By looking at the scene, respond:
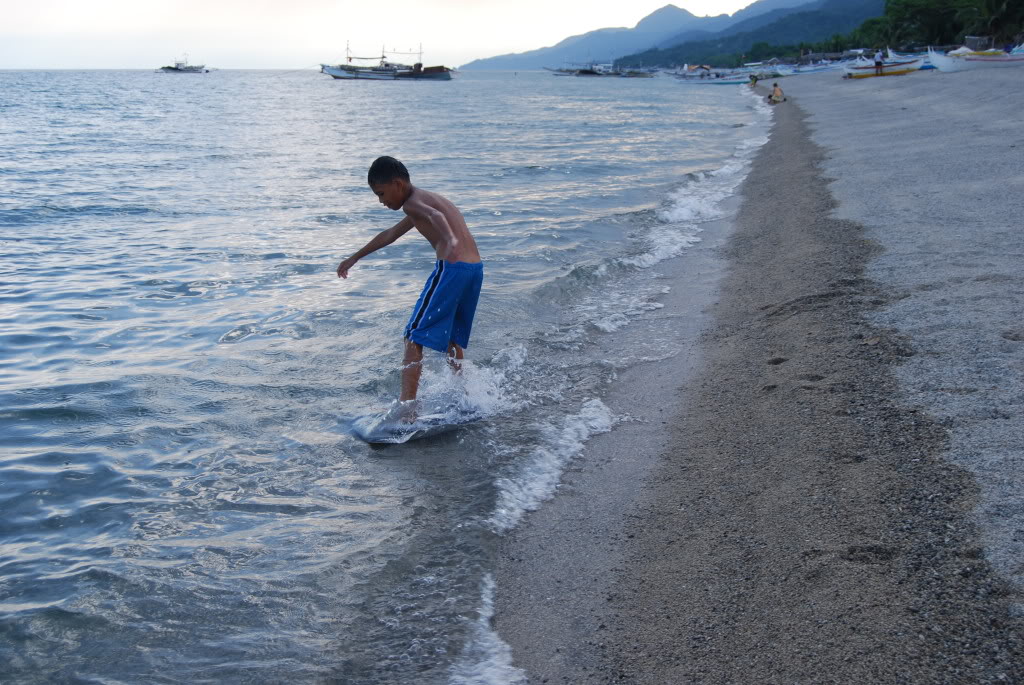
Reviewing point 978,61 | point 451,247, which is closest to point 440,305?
point 451,247

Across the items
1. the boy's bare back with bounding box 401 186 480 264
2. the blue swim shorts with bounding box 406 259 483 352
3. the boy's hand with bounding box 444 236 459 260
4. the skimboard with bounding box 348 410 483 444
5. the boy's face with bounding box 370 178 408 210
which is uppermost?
the boy's face with bounding box 370 178 408 210

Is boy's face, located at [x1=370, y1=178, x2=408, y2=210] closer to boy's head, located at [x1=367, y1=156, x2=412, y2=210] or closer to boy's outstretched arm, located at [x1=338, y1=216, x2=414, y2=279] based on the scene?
boy's head, located at [x1=367, y1=156, x2=412, y2=210]

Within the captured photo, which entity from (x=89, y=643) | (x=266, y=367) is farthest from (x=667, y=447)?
(x=266, y=367)

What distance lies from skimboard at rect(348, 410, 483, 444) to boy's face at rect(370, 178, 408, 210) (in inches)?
58.1

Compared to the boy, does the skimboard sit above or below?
below

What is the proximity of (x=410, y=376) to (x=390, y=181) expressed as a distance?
4.44ft

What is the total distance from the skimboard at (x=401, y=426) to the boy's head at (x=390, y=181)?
150 cm

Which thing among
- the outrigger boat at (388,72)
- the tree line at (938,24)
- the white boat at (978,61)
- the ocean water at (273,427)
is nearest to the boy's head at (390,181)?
the ocean water at (273,427)

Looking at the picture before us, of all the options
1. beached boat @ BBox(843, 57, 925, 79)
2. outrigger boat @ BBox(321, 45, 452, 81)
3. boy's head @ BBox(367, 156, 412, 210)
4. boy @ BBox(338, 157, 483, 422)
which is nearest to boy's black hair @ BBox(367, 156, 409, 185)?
boy's head @ BBox(367, 156, 412, 210)

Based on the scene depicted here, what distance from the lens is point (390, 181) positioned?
16.5 feet

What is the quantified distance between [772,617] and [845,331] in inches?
130

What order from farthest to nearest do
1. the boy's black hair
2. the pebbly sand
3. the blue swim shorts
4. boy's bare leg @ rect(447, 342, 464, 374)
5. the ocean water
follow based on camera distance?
1. boy's bare leg @ rect(447, 342, 464, 374)
2. the blue swim shorts
3. the boy's black hair
4. the ocean water
5. the pebbly sand

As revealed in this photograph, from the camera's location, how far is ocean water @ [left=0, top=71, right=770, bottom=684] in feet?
10.5

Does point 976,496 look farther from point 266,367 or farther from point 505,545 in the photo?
point 266,367
